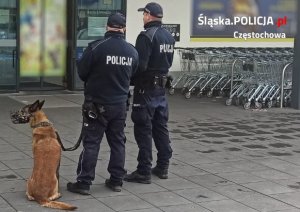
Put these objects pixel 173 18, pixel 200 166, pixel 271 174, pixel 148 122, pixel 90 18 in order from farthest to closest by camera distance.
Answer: pixel 173 18 < pixel 90 18 < pixel 200 166 < pixel 271 174 < pixel 148 122

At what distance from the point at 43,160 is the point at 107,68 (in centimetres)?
117

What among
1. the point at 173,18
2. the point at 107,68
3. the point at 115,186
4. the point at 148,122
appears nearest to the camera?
the point at 107,68

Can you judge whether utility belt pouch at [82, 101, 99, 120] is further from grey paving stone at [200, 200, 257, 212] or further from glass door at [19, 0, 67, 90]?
glass door at [19, 0, 67, 90]

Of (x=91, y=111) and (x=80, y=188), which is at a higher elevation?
(x=91, y=111)

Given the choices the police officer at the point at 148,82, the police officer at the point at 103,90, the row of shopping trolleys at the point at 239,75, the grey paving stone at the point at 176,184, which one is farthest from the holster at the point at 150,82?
the row of shopping trolleys at the point at 239,75

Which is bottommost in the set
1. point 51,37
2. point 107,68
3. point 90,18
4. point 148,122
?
point 148,122

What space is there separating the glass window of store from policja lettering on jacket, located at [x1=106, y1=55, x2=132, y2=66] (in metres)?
8.03

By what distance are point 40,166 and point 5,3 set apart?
831cm

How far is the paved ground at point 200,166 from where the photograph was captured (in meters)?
6.15

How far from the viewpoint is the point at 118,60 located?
6.28 metres

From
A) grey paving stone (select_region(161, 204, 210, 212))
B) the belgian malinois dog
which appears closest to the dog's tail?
the belgian malinois dog

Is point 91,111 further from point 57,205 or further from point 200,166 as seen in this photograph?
point 200,166

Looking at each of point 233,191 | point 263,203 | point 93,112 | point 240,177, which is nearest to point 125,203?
point 93,112

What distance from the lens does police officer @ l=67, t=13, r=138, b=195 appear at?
6242 mm
